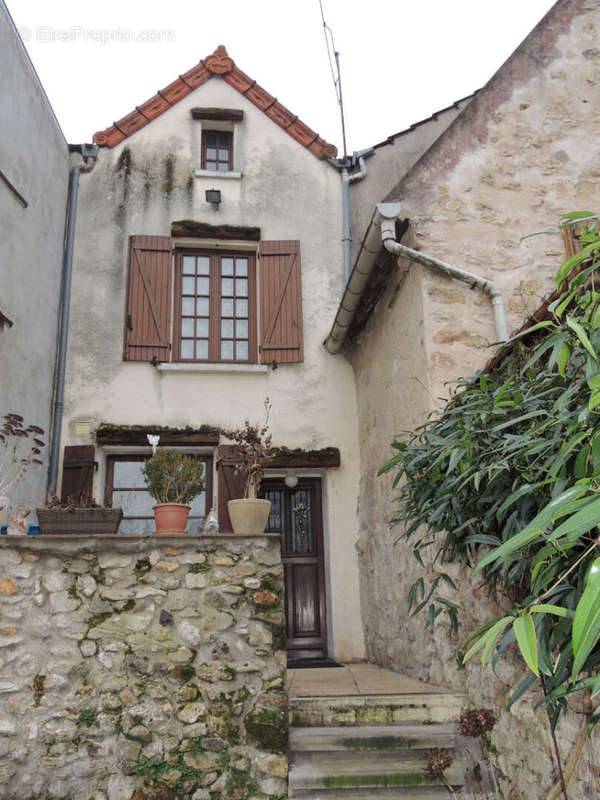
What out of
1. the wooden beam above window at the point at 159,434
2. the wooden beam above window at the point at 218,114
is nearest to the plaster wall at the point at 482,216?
the wooden beam above window at the point at 159,434

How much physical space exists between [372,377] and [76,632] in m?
3.61

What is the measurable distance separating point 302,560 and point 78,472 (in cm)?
239

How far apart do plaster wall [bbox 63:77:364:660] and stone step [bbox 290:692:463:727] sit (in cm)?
244

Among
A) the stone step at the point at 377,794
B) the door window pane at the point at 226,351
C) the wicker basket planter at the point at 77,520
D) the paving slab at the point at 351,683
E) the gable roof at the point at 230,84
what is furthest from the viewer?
the gable roof at the point at 230,84

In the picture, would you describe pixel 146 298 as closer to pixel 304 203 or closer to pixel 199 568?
pixel 304 203

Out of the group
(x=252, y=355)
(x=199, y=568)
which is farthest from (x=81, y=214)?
(x=199, y=568)

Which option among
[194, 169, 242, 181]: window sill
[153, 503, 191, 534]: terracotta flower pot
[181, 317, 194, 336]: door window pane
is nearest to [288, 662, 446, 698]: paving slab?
[153, 503, 191, 534]: terracotta flower pot

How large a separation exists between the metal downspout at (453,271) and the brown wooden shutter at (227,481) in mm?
2599

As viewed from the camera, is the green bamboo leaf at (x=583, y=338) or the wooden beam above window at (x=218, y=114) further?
the wooden beam above window at (x=218, y=114)

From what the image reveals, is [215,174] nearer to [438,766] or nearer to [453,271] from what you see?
[453,271]

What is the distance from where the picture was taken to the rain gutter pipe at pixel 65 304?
21.3 ft

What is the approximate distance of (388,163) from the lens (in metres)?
7.96

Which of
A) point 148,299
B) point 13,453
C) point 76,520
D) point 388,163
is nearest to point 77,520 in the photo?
point 76,520

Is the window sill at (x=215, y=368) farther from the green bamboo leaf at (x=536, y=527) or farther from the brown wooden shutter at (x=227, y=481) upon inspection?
the green bamboo leaf at (x=536, y=527)
